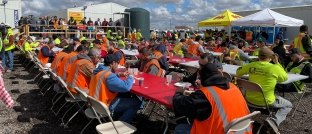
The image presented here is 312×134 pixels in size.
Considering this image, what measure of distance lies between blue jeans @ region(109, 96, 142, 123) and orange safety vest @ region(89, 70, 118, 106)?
109 millimetres

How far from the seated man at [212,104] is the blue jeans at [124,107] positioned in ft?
5.18

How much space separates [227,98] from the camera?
2.92 metres

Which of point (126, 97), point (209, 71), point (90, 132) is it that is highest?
point (209, 71)

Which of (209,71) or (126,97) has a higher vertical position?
(209,71)

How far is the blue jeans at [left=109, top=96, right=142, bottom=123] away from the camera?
4484 millimetres

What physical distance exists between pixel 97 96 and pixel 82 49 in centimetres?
221

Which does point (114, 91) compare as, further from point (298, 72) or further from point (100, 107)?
point (298, 72)

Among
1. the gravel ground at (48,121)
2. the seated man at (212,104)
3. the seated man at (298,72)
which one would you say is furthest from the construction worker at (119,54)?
the seated man at (298,72)

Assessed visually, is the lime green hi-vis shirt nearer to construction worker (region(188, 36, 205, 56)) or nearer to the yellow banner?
construction worker (region(188, 36, 205, 56))

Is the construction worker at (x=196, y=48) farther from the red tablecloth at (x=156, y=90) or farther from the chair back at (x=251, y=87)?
the chair back at (x=251, y=87)

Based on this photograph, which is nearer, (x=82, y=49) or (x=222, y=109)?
(x=222, y=109)

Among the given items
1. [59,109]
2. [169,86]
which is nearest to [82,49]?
[59,109]

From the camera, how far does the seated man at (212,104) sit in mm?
2865

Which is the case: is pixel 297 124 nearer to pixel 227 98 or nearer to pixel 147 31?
pixel 227 98
